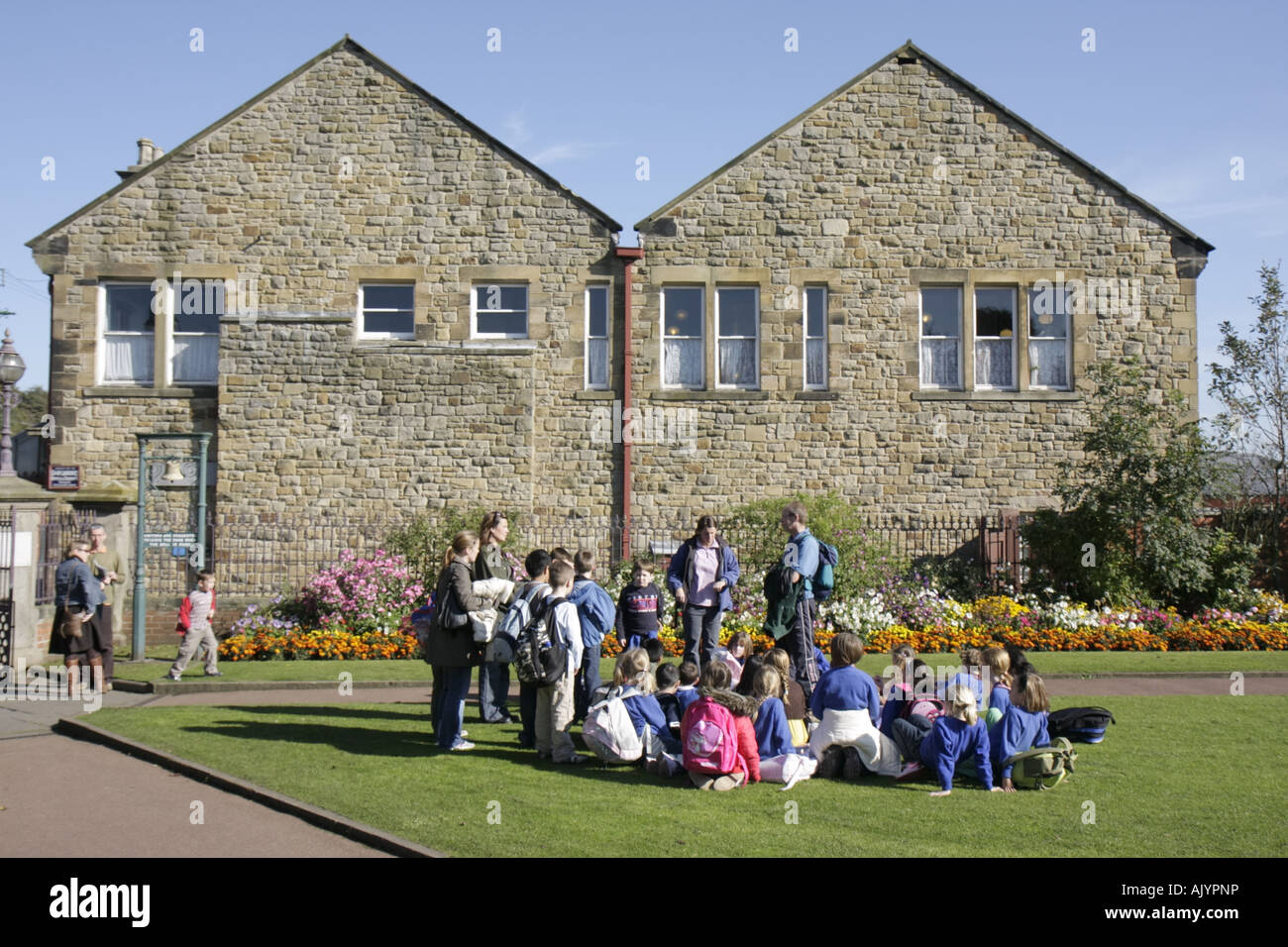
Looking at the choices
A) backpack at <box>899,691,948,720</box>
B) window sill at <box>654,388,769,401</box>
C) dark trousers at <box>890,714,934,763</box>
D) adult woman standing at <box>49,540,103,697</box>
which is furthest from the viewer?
window sill at <box>654,388,769,401</box>

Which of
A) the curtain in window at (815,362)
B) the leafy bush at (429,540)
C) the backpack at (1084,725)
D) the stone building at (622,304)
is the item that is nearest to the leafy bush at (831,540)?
the stone building at (622,304)

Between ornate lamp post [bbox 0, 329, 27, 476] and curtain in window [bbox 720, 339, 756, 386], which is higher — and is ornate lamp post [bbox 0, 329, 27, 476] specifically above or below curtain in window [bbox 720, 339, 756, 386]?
below

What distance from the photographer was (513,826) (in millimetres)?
6797

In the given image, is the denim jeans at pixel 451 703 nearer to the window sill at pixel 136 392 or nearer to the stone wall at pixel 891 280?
the stone wall at pixel 891 280

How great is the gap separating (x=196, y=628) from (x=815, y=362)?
1187cm

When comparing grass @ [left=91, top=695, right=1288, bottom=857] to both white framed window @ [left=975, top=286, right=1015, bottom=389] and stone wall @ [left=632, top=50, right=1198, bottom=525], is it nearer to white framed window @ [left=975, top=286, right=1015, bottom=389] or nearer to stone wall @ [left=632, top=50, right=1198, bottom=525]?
stone wall @ [left=632, top=50, right=1198, bottom=525]

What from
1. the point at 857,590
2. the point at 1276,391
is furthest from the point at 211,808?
the point at 1276,391

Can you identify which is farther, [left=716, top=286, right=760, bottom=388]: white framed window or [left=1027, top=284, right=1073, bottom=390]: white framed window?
[left=1027, top=284, right=1073, bottom=390]: white framed window

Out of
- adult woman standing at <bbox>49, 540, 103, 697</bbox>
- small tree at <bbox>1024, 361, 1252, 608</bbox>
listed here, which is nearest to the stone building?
small tree at <bbox>1024, 361, 1252, 608</bbox>

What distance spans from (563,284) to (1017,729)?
549 inches

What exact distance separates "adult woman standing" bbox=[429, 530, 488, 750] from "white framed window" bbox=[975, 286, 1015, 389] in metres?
14.1

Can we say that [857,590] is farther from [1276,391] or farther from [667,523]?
[1276,391]

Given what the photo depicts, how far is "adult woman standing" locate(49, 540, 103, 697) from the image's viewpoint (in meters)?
11.9

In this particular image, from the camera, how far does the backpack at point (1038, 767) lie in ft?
25.6
